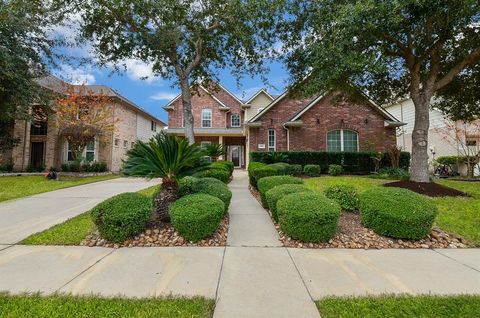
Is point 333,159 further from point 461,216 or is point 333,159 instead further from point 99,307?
point 99,307

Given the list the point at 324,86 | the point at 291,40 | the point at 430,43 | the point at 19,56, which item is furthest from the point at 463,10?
the point at 19,56

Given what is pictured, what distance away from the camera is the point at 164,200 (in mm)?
5395

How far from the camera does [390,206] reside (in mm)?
4621

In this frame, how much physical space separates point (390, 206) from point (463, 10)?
6.83m

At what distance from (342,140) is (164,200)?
1545cm

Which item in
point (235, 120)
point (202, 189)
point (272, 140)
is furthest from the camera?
point (235, 120)

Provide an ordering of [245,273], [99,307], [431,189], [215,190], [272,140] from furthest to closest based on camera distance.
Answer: [272,140] < [431,189] < [215,190] < [245,273] < [99,307]

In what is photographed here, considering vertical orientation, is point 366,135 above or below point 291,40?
below

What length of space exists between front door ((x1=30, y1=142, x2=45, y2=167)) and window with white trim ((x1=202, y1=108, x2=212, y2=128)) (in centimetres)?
1341

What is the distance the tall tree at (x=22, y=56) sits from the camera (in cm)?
1258

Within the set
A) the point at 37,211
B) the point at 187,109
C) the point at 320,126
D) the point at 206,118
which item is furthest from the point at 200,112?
the point at 37,211

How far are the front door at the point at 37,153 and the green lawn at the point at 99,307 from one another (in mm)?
22181

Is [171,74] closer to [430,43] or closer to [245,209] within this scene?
[245,209]

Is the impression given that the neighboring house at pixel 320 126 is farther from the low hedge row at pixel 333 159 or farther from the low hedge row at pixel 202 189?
the low hedge row at pixel 202 189
